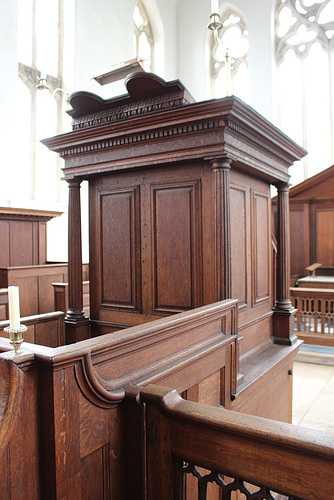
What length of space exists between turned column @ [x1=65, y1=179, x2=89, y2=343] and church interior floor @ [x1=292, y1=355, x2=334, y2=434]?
2.18 meters

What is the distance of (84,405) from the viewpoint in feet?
3.98

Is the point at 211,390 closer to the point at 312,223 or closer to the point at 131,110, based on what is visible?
the point at 131,110

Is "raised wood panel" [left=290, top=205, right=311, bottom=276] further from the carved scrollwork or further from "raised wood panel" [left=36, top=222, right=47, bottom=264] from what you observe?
the carved scrollwork

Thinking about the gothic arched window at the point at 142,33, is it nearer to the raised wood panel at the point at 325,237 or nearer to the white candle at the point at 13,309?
the raised wood panel at the point at 325,237

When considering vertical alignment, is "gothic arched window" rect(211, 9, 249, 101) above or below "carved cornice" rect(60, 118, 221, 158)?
above

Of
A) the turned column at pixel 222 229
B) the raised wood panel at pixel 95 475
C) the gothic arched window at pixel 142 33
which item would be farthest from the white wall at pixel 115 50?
the raised wood panel at pixel 95 475

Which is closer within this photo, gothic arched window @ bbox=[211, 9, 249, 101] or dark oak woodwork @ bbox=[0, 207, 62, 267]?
dark oak woodwork @ bbox=[0, 207, 62, 267]

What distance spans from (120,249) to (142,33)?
991 centimetres

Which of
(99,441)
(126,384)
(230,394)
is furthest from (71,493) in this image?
(230,394)

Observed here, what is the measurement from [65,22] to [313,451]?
31.3 ft

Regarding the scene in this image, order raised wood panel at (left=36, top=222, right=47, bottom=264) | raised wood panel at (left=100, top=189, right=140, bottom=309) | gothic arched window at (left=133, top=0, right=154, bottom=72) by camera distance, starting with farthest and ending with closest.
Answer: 1. gothic arched window at (left=133, top=0, right=154, bottom=72)
2. raised wood panel at (left=36, top=222, right=47, bottom=264)
3. raised wood panel at (left=100, top=189, right=140, bottom=309)

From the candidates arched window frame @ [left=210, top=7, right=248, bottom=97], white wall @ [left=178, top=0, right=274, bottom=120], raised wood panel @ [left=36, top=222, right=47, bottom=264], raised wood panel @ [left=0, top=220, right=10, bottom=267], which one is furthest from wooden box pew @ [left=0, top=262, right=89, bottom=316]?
arched window frame @ [left=210, top=7, right=248, bottom=97]

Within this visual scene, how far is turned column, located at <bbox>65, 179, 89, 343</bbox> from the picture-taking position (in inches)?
113

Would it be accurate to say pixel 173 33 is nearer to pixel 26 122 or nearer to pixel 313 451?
pixel 26 122
